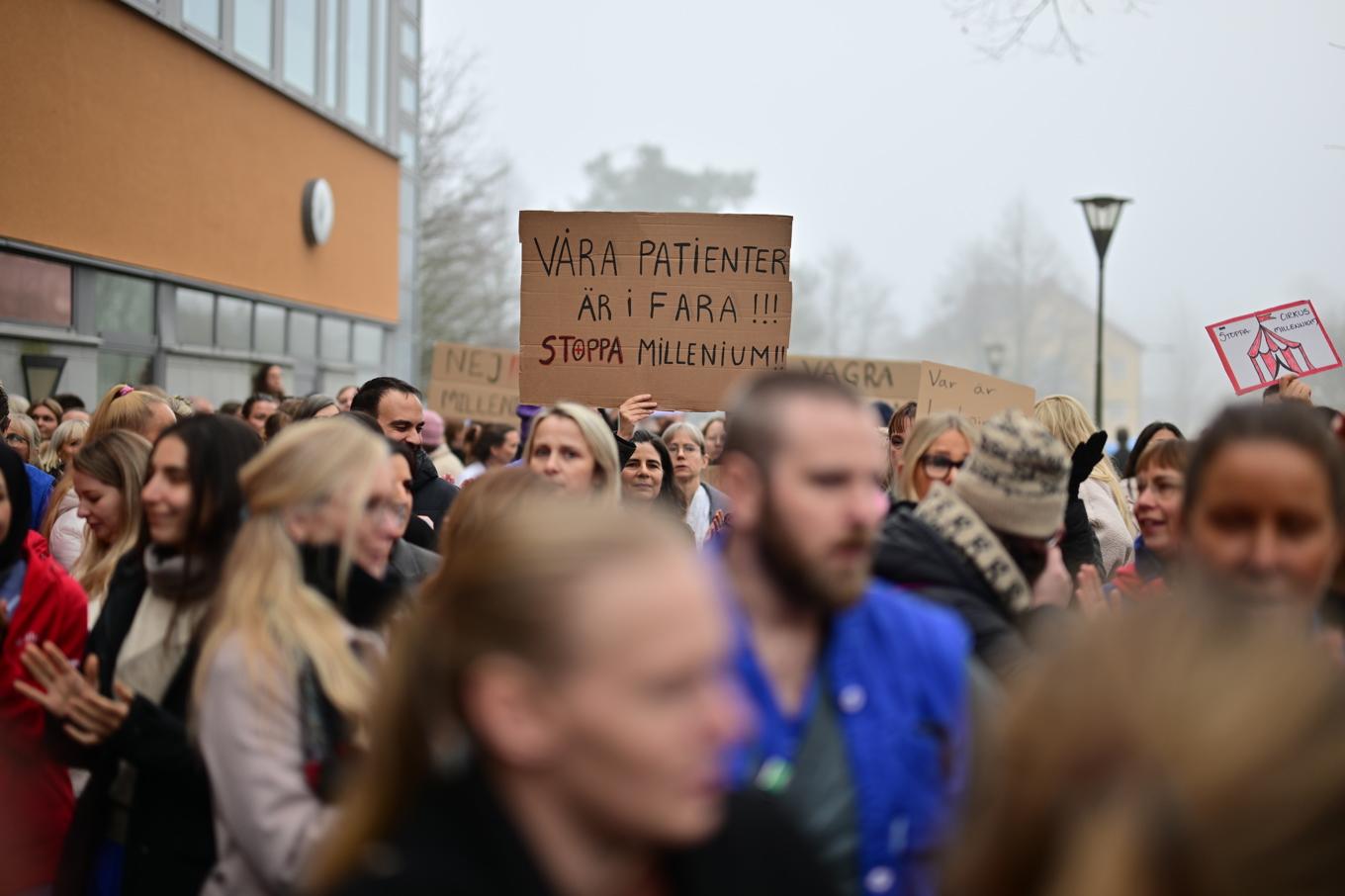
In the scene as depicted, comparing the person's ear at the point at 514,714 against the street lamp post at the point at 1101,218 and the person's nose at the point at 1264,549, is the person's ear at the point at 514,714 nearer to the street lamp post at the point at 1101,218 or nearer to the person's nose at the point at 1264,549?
the person's nose at the point at 1264,549

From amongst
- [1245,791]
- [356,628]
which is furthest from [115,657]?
[1245,791]

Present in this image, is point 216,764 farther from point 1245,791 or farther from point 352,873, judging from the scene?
point 1245,791

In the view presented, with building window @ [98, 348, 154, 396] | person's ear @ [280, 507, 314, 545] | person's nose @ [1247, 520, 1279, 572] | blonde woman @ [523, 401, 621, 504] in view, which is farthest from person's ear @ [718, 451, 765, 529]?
building window @ [98, 348, 154, 396]

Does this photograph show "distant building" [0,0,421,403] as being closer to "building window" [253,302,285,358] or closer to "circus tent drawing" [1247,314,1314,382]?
"building window" [253,302,285,358]

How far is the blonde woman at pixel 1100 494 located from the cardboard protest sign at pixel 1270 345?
2.64 meters

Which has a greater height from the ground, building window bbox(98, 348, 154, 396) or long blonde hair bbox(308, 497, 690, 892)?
building window bbox(98, 348, 154, 396)

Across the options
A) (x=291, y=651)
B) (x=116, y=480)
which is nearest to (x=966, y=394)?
(x=116, y=480)

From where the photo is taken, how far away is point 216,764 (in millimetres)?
3221

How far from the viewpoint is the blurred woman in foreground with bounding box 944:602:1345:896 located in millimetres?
1354

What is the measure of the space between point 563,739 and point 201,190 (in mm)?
18920

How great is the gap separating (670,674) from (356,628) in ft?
6.13

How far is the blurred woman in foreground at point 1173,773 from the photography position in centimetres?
135

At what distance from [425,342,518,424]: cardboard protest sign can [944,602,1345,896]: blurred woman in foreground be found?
12.9m

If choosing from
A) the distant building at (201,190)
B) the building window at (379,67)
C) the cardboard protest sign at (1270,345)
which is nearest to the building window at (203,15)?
the distant building at (201,190)
